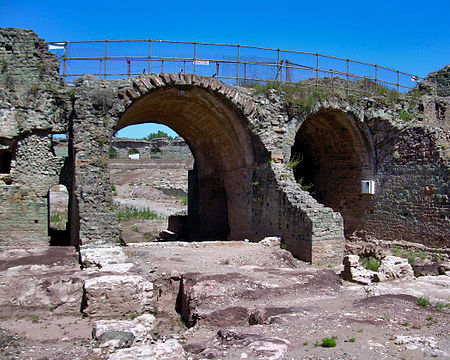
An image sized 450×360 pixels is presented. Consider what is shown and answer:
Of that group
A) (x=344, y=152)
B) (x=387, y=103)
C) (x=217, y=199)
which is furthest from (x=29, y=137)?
(x=387, y=103)

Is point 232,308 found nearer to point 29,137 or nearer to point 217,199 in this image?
point 29,137

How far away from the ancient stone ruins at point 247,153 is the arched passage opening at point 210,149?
2.4 inches

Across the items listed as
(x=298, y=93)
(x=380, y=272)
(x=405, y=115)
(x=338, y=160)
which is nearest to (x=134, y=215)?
(x=338, y=160)

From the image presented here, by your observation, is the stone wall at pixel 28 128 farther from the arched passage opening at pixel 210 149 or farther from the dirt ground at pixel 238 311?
the dirt ground at pixel 238 311

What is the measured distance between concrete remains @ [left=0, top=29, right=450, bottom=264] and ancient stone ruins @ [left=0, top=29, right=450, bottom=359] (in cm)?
3

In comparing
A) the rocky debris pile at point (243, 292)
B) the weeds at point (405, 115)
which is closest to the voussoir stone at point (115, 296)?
the rocky debris pile at point (243, 292)

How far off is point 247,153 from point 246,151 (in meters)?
0.07

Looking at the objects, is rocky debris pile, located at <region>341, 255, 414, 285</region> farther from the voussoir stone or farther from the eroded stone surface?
the eroded stone surface

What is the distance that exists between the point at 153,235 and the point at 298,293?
11.6m

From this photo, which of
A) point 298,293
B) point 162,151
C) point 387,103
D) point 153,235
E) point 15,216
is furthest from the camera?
point 162,151

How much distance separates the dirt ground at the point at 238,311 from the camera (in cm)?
466

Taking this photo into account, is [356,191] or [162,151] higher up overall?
[162,151]

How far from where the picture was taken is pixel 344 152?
1450 cm

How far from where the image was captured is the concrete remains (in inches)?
424
